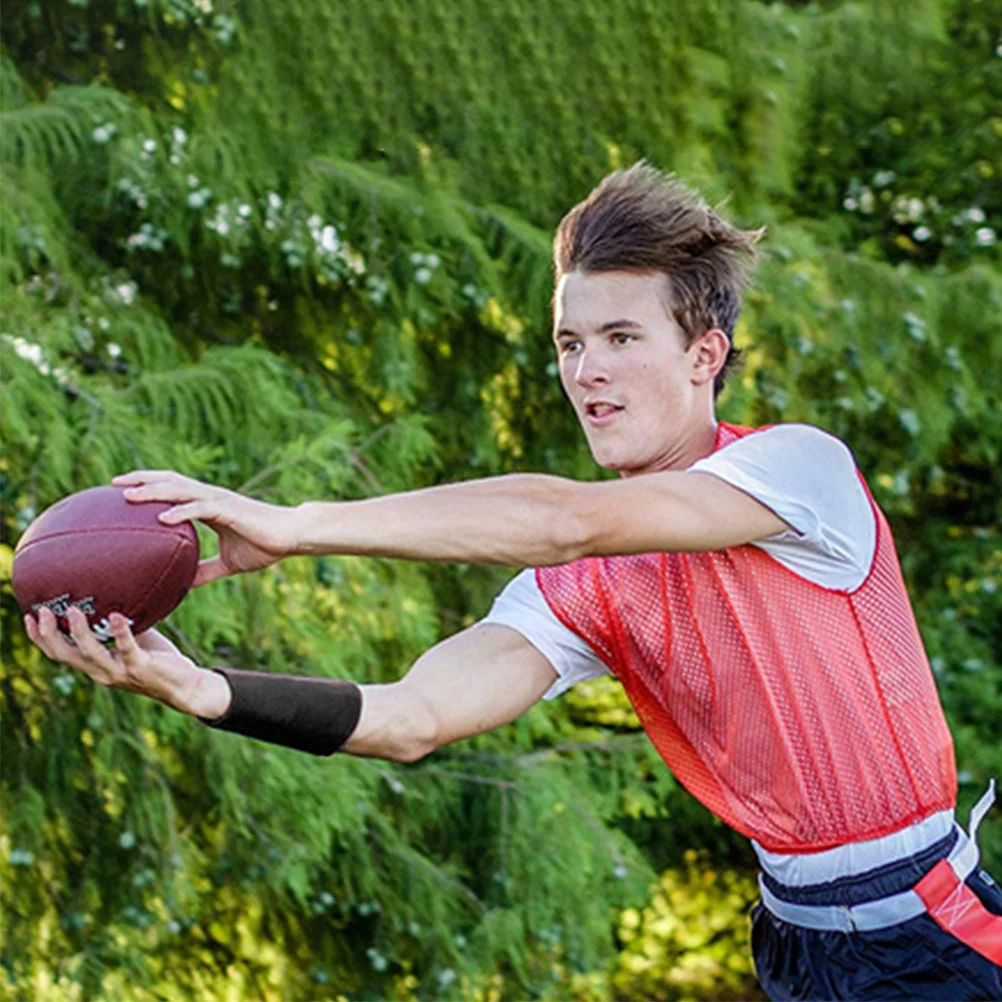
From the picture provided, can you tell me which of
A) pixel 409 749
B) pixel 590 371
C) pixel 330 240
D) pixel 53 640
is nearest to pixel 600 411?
pixel 590 371

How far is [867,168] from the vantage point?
9.82m

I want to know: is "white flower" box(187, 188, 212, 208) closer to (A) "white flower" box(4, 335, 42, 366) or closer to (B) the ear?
(A) "white flower" box(4, 335, 42, 366)

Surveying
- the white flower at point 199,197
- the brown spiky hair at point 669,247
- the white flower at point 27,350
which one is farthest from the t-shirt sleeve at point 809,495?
the white flower at point 199,197

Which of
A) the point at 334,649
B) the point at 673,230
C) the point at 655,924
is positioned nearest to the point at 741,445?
the point at 673,230

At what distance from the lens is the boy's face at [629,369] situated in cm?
297

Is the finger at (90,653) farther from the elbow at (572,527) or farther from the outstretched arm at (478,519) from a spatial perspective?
the elbow at (572,527)

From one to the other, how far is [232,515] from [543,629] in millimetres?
896

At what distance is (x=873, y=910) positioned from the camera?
2928 mm

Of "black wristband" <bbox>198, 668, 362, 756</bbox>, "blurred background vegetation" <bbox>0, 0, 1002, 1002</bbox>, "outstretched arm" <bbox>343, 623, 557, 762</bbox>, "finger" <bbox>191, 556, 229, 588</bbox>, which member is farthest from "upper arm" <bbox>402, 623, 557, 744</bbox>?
"blurred background vegetation" <bbox>0, 0, 1002, 1002</bbox>

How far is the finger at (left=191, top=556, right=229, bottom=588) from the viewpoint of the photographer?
8.69 feet

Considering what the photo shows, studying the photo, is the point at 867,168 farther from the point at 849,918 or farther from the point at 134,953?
the point at 849,918

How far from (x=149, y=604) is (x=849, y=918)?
1.16m

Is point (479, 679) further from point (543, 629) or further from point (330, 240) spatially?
point (330, 240)

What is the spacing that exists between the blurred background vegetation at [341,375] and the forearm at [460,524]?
3.07 meters
